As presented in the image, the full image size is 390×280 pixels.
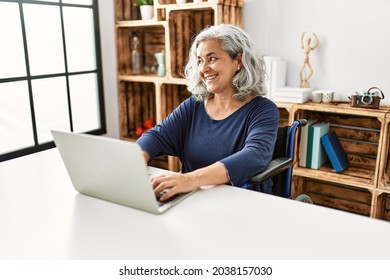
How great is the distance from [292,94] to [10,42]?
1.94 m

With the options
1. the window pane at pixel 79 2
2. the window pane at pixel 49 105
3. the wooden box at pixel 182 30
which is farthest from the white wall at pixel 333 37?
the window pane at pixel 49 105

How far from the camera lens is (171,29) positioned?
2916 millimetres

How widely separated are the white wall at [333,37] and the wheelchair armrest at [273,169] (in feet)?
3.76

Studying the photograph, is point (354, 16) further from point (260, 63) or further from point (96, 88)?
point (96, 88)

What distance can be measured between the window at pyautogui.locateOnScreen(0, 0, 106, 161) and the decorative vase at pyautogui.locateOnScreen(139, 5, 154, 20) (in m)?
0.39

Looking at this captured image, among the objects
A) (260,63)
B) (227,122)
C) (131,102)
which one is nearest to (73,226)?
(227,122)

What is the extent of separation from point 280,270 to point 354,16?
206cm

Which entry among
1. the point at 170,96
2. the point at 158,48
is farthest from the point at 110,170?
the point at 158,48

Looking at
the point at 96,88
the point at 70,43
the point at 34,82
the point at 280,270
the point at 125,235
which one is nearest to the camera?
the point at 280,270

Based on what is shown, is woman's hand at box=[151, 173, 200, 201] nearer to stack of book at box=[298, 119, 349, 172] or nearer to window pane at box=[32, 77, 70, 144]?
stack of book at box=[298, 119, 349, 172]

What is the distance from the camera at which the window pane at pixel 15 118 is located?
103 inches

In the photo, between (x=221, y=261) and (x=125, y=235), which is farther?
(x=125, y=235)

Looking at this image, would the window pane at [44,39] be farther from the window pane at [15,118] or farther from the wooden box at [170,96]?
the wooden box at [170,96]

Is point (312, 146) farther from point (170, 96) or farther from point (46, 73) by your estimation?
point (46, 73)
